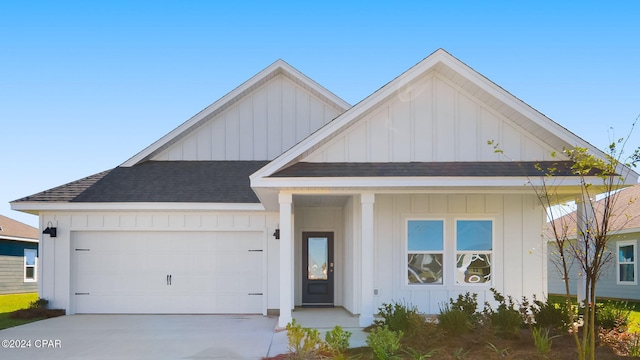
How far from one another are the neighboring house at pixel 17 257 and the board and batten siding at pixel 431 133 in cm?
1868

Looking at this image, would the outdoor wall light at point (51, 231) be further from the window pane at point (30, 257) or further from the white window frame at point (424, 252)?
the window pane at point (30, 257)

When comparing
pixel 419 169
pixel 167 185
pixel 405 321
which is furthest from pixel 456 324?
pixel 167 185

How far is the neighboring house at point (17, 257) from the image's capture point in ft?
83.8

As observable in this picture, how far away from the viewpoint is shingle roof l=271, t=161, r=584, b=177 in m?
12.0

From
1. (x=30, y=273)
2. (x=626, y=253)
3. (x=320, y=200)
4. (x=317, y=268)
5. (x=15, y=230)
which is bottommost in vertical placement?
(x=30, y=273)

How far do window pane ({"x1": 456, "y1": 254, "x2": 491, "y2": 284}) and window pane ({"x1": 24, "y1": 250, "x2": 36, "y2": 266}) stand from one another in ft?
70.2

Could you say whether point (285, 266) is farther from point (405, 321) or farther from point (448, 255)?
point (448, 255)

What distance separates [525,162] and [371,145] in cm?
311

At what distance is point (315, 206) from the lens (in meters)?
17.0

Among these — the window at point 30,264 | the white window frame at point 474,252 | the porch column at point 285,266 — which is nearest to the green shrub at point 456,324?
the porch column at point 285,266

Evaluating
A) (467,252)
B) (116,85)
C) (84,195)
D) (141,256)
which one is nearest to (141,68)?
(116,85)

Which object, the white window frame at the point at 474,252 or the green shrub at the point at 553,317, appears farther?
the white window frame at the point at 474,252

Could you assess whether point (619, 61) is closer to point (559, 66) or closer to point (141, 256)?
point (559, 66)

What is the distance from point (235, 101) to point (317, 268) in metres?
5.54
